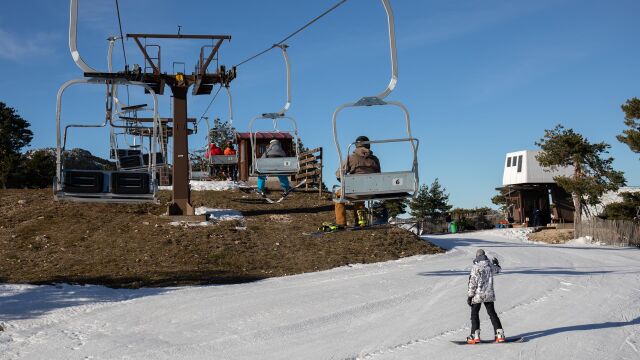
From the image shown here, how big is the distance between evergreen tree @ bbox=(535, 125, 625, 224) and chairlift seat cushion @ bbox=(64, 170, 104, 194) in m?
28.7

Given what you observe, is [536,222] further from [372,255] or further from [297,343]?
[297,343]

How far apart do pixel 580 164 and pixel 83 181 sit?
105 ft

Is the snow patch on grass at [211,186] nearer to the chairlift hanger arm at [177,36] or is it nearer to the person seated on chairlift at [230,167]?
the person seated on chairlift at [230,167]

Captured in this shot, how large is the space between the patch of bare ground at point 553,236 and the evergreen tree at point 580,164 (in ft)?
10.5

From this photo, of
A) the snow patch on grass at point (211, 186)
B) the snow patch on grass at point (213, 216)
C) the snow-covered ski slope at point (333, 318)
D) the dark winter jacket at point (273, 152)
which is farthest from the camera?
the snow patch on grass at point (211, 186)

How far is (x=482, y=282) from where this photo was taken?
400 inches

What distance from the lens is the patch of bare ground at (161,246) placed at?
16.1m

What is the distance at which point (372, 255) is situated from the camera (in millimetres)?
18266

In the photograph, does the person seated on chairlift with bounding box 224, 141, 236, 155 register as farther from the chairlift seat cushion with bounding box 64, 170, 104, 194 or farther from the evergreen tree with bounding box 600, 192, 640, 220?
the evergreen tree with bounding box 600, 192, 640, 220

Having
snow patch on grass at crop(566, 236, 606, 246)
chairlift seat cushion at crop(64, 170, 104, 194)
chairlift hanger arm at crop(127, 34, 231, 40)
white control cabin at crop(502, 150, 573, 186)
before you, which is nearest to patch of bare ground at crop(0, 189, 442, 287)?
chairlift seat cushion at crop(64, 170, 104, 194)

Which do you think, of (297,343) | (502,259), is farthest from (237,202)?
(297,343)

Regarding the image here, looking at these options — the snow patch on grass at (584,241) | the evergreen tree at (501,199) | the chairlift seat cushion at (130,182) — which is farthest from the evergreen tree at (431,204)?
the chairlift seat cushion at (130,182)

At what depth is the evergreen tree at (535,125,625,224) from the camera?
37.8 metres

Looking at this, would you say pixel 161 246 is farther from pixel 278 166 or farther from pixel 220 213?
pixel 278 166
